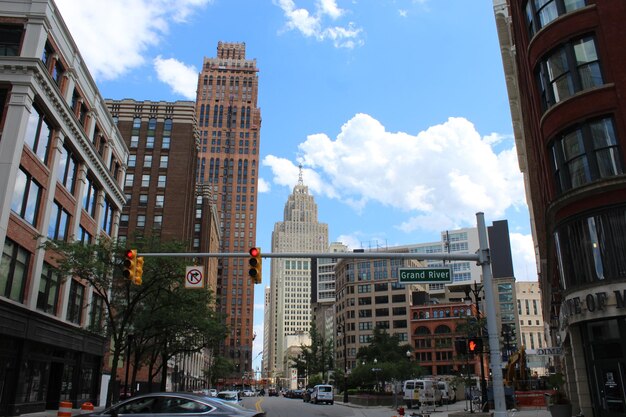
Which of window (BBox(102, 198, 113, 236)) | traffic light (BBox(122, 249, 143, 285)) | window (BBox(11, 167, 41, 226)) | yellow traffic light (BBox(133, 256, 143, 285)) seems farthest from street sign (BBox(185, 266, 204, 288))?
window (BBox(102, 198, 113, 236))

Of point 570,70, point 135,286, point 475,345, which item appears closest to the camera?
point 475,345

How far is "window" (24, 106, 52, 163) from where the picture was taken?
28.9 meters

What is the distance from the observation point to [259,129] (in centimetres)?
17725

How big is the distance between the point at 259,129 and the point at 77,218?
143288 mm

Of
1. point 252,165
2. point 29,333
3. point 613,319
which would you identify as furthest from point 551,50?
point 252,165

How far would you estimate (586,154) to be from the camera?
748 inches

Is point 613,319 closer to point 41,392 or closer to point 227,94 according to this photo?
point 41,392

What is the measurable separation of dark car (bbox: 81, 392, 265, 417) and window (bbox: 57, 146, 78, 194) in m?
25.4

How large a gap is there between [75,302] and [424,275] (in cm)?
2894

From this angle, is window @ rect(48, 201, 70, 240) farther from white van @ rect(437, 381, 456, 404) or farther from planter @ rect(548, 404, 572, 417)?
white van @ rect(437, 381, 456, 404)

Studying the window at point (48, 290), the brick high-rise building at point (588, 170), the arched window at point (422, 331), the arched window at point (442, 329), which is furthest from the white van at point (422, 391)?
the arched window at point (422, 331)

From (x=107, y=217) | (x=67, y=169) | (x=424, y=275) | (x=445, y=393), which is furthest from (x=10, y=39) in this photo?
(x=445, y=393)

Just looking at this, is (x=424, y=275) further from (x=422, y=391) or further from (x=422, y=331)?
(x=422, y=331)

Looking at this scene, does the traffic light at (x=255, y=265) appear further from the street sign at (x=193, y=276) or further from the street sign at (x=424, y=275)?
the street sign at (x=424, y=275)
